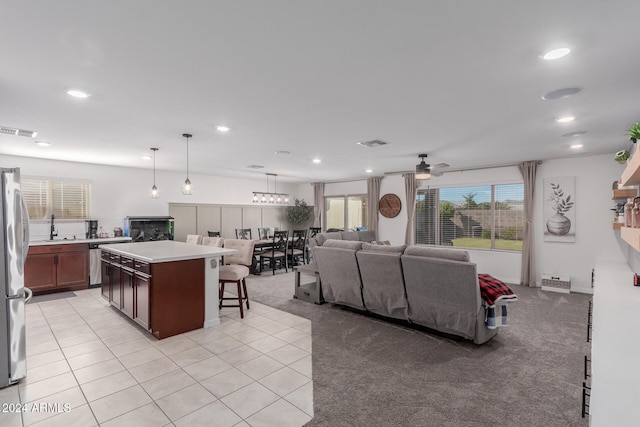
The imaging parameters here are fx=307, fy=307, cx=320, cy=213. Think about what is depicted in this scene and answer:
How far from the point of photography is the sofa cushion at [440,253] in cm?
333

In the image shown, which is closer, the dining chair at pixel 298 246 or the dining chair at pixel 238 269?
the dining chair at pixel 238 269

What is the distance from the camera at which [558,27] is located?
175 cm

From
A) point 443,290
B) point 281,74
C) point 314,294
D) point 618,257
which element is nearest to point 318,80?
point 281,74

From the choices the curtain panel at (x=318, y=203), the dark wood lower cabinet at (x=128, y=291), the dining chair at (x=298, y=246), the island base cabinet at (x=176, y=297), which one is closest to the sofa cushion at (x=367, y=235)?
the dining chair at (x=298, y=246)

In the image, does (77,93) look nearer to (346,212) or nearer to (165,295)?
(165,295)

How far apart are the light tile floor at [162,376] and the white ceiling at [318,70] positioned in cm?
251

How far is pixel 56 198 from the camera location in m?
6.07

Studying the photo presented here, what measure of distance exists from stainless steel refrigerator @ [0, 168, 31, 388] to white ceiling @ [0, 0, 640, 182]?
0.93 metres

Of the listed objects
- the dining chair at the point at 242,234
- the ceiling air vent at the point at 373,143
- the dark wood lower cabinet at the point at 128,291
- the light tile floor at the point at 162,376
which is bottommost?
the light tile floor at the point at 162,376

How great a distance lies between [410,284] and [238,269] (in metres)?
2.33

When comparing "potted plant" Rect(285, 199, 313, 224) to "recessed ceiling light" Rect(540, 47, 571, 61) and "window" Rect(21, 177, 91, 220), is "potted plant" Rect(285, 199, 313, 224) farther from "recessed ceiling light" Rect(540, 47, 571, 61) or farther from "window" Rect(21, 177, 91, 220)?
"recessed ceiling light" Rect(540, 47, 571, 61)

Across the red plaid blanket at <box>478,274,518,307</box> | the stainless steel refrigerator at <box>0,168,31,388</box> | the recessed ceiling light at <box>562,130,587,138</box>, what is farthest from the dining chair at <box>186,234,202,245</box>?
the recessed ceiling light at <box>562,130,587,138</box>

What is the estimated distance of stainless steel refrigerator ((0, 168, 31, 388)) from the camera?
2.57m

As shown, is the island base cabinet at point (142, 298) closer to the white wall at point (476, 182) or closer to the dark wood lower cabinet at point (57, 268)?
the dark wood lower cabinet at point (57, 268)
